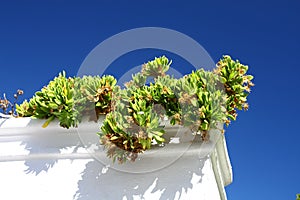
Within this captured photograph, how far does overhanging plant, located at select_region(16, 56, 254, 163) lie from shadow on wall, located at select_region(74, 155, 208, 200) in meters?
0.18

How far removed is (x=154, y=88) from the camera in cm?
307

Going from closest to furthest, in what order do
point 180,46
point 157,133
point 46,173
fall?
point 157,133 < point 46,173 < point 180,46

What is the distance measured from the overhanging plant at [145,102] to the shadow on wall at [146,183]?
18cm

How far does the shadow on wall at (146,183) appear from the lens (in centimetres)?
297

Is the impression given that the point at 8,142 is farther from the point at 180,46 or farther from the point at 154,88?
the point at 180,46

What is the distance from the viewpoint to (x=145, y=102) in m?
2.98

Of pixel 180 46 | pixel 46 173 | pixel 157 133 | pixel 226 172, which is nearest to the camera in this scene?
pixel 157 133

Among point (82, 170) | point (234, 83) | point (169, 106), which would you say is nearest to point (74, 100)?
point (82, 170)

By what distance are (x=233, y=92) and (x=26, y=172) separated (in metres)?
1.79

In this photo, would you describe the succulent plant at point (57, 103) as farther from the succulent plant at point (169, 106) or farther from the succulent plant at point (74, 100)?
the succulent plant at point (169, 106)

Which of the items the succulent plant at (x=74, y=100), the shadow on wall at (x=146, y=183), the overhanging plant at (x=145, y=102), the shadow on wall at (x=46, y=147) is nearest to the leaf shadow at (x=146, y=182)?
the shadow on wall at (x=146, y=183)

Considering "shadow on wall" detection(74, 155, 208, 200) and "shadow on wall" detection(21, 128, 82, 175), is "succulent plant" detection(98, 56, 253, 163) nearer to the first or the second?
"shadow on wall" detection(74, 155, 208, 200)

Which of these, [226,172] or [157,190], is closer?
[157,190]

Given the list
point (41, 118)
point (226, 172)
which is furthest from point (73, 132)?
point (226, 172)
